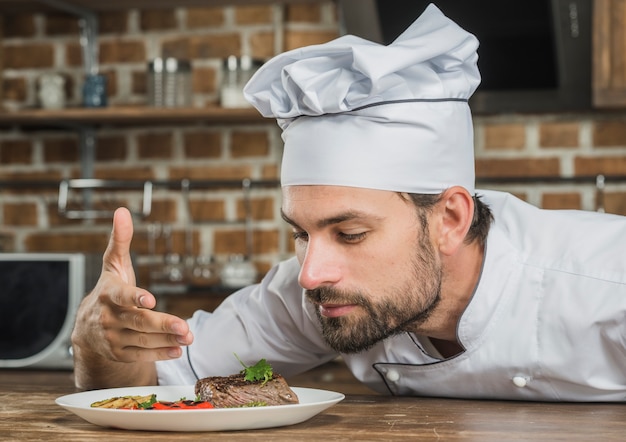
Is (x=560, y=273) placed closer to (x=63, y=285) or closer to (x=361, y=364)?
(x=361, y=364)

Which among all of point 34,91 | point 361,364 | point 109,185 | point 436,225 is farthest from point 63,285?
point 436,225

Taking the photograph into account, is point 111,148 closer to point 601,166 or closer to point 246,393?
point 601,166

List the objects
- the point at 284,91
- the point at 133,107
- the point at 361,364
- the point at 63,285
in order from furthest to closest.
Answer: the point at 133,107
the point at 63,285
the point at 361,364
the point at 284,91

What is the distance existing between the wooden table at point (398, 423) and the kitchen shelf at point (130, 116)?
3.90ft

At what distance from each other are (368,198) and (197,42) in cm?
152

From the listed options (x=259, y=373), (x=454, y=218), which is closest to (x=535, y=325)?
(x=454, y=218)

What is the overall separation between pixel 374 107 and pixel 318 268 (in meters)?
0.22

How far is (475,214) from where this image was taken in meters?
1.46

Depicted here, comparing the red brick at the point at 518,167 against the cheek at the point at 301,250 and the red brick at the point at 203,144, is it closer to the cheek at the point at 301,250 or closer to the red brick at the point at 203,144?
the red brick at the point at 203,144

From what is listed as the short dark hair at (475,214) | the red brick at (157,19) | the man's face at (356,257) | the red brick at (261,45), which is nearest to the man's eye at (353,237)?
the man's face at (356,257)

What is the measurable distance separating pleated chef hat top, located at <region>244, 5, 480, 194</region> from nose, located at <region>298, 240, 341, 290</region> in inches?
3.6

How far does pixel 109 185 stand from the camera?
2689 millimetres

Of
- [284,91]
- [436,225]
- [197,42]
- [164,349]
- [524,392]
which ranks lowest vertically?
[524,392]

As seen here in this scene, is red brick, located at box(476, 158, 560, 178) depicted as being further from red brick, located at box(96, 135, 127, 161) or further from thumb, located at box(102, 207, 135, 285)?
thumb, located at box(102, 207, 135, 285)
